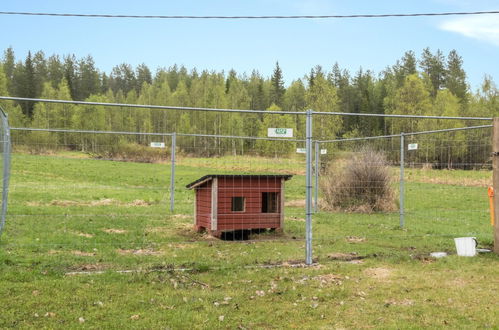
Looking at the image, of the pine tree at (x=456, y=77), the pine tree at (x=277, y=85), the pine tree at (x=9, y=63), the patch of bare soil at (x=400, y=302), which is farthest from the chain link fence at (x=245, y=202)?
the pine tree at (x=9, y=63)

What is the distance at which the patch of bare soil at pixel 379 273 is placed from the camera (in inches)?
247

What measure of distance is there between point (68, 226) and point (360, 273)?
6.11 meters

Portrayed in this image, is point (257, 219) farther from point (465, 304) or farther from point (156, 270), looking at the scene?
point (465, 304)

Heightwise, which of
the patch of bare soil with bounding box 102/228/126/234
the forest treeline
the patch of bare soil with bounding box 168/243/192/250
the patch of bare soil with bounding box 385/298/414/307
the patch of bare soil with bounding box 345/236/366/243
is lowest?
the patch of bare soil with bounding box 385/298/414/307

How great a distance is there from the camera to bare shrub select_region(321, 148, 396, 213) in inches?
539

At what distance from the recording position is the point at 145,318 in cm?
453

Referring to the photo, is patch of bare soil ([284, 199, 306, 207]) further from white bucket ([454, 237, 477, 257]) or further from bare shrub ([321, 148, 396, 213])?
white bucket ([454, 237, 477, 257])

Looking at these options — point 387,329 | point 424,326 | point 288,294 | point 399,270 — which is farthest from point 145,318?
point 399,270

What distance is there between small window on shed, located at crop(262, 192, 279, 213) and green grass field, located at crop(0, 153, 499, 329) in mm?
623

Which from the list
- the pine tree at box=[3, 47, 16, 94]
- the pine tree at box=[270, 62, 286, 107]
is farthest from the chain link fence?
the pine tree at box=[3, 47, 16, 94]

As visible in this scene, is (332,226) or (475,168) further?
(332,226)

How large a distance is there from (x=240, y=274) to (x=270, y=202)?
4257 millimetres

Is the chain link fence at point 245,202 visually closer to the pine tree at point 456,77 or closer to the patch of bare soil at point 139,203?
the patch of bare soil at point 139,203

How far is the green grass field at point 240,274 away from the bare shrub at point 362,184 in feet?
4.62
